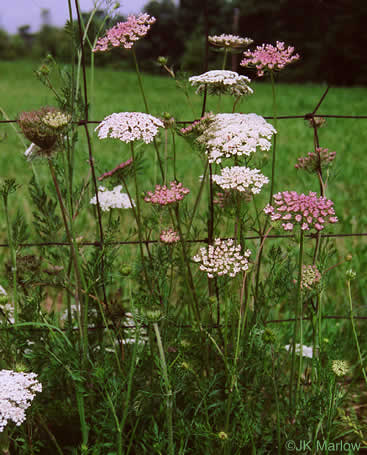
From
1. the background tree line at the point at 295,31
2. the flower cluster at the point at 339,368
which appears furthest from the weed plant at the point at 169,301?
the background tree line at the point at 295,31

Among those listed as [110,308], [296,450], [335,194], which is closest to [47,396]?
[110,308]

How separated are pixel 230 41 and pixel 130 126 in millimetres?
455

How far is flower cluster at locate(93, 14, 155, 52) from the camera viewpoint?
49.8 inches

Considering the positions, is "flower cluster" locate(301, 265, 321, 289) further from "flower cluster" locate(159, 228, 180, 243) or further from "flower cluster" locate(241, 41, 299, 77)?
"flower cluster" locate(241, 41, 299, 77)

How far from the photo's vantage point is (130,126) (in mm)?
1238

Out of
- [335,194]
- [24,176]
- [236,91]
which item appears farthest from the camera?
[24,176]

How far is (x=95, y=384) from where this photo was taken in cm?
149

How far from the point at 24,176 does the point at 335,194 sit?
3.36 metres

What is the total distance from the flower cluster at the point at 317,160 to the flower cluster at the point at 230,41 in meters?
0.45

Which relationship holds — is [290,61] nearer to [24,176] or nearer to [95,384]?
[95,384]

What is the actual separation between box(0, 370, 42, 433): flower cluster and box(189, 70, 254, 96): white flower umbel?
3.14 feet

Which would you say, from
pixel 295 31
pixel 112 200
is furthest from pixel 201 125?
pixel 295 31

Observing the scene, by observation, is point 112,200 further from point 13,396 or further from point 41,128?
point 13,396

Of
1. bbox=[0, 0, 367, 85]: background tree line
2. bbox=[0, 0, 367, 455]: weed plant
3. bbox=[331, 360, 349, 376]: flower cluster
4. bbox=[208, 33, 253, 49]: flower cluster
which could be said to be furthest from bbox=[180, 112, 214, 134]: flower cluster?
bbox=[0, 0, 367, 85]: background tree line
